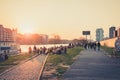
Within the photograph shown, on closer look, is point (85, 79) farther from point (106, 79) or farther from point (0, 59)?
point (0, 59)

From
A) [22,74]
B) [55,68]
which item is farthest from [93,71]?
[22,74]

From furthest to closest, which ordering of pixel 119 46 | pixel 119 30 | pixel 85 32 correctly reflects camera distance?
pixel 85 32 → pixel 119 30 → pixel 119 46

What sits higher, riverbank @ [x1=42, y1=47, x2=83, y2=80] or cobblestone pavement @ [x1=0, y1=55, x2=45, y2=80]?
riverbank @ [x1=42, y1=47, x2=83, y2=80]

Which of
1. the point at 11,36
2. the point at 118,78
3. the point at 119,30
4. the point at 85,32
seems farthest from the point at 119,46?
the point at 11,36

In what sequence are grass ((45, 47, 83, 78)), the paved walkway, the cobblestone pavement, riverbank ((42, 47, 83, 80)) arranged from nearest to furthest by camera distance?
A: the paved walkway < the cobblestone pavement < riverbank ((42, 47, 83, 80)) < grass ((45, 47, 83, 78))

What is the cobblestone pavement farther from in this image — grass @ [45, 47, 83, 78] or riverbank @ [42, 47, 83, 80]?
grass @ [45, 47, 83, 78]

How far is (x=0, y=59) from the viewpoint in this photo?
128 ft

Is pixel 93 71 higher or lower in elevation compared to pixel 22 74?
higher

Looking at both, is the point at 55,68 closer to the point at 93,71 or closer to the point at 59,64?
the point at 59,64

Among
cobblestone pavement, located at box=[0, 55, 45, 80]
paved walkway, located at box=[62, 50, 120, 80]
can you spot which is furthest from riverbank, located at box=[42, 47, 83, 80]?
cobblestone pavement, located at box=[0, 55, 45, 80]

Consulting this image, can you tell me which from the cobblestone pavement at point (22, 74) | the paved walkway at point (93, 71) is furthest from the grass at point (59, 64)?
the cobblestone pavement at point (22, 74)

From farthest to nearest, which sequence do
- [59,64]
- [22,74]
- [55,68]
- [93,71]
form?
[59,64], [55,68], [93,71], [22,74]

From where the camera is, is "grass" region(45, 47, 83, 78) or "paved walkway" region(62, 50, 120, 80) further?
"grass" region(45, 47, 83, 78)

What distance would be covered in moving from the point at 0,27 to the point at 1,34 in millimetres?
6682
